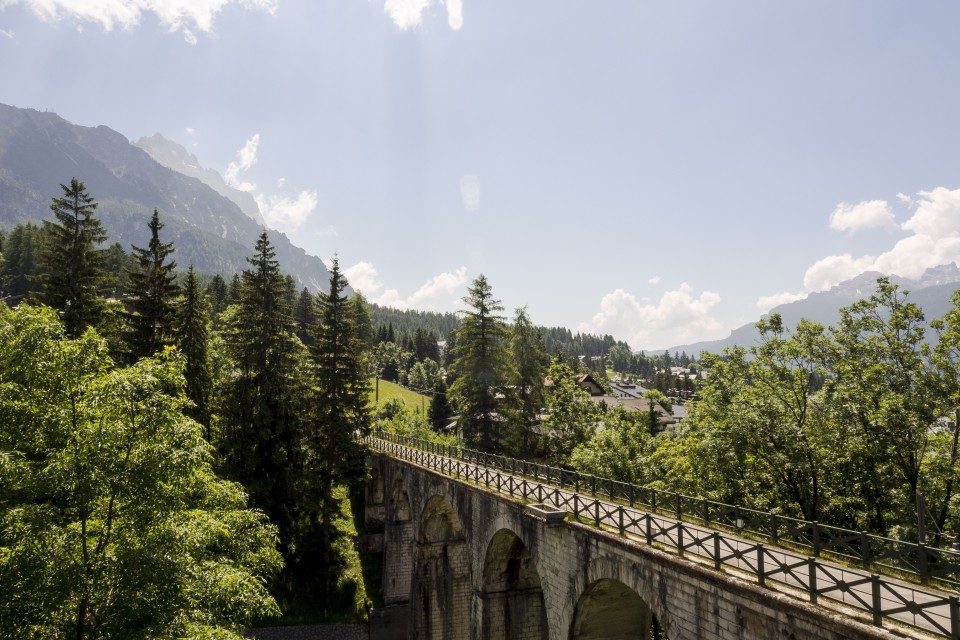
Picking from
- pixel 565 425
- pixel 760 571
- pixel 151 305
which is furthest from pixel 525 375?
pixel 760 571

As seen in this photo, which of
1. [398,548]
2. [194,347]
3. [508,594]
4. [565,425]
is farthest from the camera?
[565,425]

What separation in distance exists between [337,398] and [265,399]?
15.8ft

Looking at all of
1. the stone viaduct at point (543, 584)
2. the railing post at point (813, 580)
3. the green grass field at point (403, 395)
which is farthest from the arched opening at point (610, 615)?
the green grass field at point (403, 395)

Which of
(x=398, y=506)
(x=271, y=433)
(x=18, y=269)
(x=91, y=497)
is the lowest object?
(x=398, y=506)

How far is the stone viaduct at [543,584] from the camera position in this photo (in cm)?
1111

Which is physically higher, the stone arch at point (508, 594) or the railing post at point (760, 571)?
the railing post at point (760, 571)

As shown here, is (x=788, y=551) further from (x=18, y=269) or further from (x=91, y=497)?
(x=18, y=269)

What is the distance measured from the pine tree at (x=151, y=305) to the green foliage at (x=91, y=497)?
60.8ft

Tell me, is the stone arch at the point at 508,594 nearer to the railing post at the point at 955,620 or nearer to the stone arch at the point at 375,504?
the railing post at the point at 955,620

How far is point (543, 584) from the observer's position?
18344mm

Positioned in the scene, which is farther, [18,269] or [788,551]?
[18,269]

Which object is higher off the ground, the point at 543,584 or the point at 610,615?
the point at 543,584

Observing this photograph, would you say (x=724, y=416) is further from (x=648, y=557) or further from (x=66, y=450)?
(x=66, y=450)

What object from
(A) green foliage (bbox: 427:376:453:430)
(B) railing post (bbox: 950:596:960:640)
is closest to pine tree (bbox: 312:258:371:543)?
(B) railing post (bbox: 950:596:960:640)
